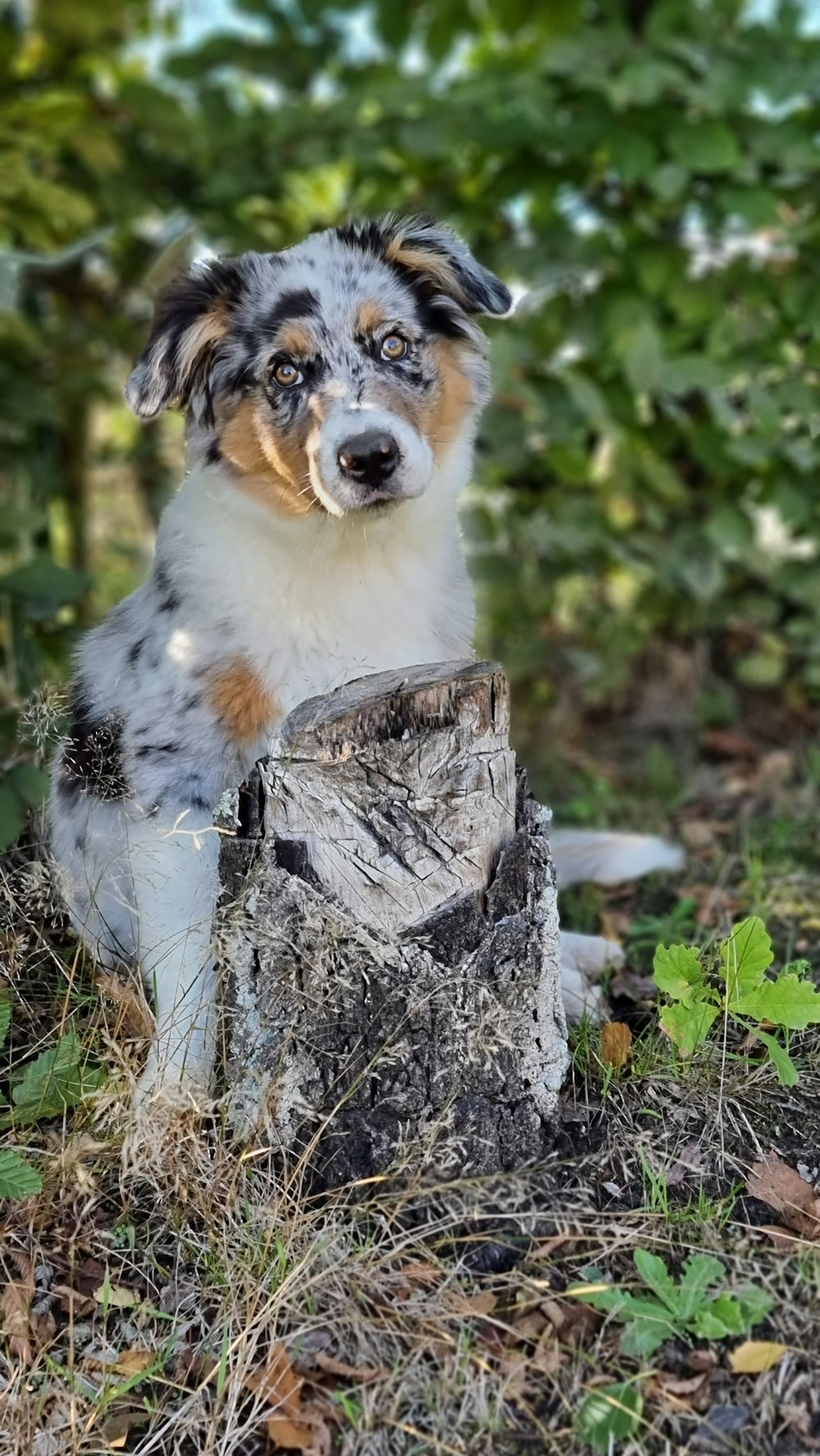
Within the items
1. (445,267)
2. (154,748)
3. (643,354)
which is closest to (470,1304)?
(154,748)

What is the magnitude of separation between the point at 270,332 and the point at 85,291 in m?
4.23

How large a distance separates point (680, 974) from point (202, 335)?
194 centimetres

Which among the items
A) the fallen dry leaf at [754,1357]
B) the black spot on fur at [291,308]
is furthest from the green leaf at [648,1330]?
the black spot on fur at [291,308]

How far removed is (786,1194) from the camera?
2.78 metres

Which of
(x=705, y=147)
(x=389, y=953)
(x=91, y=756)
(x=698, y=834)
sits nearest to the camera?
(x=389, y=953)

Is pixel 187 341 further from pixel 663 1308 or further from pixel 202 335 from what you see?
pixel 663 1308

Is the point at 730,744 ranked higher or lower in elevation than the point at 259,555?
lower

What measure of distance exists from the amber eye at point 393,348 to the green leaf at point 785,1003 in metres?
1.75

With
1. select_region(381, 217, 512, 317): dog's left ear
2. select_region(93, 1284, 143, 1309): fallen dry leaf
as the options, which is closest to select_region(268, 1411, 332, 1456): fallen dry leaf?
select_region(93, 1284, 143, 1309): fallen dry leaf

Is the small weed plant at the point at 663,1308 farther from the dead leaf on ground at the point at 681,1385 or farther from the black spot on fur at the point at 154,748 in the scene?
the black spot on fur at the point at 154,748

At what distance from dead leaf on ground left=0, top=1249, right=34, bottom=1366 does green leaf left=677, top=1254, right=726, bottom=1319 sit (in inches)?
46.8

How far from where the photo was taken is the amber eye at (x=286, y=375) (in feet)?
11.3

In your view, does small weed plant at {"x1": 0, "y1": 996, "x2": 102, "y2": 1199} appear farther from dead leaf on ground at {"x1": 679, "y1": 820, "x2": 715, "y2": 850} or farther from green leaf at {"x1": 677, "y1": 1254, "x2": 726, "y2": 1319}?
dead leaf on ground at {"x1": 679, "y1": 820, "x2": 715, "y2": 850}

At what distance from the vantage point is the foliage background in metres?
5.56
